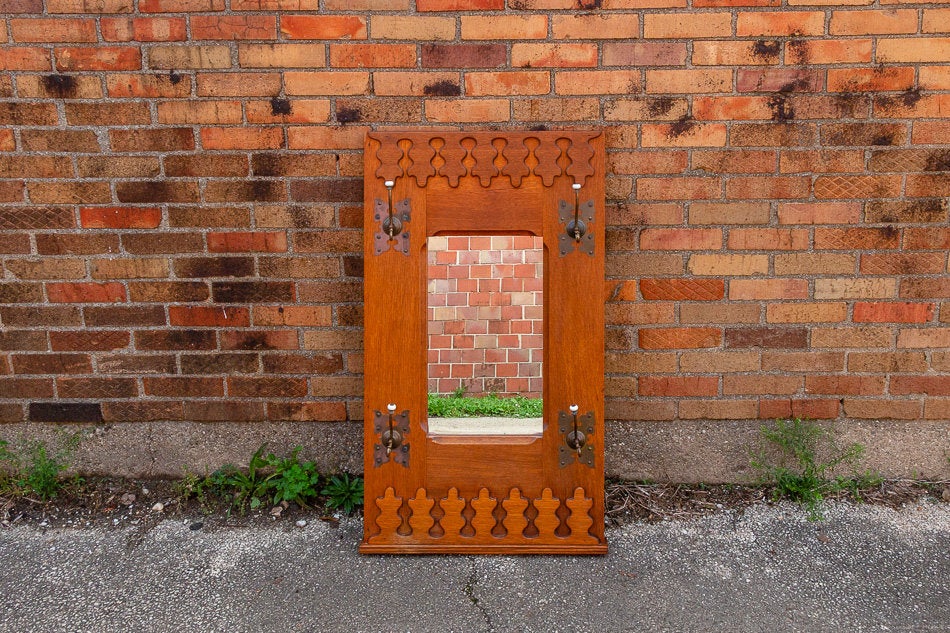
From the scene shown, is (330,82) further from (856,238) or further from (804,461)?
(804,461)

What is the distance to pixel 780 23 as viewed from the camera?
2320 millimetres

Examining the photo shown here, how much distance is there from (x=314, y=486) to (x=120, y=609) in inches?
30.7

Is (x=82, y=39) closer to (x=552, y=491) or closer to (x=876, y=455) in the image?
(x=552, y=491)

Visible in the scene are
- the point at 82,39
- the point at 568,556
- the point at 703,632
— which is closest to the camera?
the point at 703,632

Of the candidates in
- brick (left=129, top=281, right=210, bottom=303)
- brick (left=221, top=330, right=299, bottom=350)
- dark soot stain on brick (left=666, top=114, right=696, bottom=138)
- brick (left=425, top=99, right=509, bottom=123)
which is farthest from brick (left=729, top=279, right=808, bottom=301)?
brick (left=129, top=281, right=210, bottom=303)

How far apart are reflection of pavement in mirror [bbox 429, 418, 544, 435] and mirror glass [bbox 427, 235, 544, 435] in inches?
2.7

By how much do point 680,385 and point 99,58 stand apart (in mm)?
2561

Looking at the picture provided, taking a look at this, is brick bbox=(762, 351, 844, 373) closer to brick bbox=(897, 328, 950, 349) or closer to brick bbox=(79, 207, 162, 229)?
brick bbox=(897, 328, 950, 349)

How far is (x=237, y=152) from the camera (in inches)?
95.0

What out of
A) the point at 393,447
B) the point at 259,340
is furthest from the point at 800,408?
the point at 259,340

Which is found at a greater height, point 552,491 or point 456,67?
point 456,67

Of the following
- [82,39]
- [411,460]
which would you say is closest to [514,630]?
[411,460]

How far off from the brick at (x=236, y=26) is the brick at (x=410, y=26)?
1.27 feet

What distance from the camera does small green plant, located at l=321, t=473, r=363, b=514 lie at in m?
2.47
